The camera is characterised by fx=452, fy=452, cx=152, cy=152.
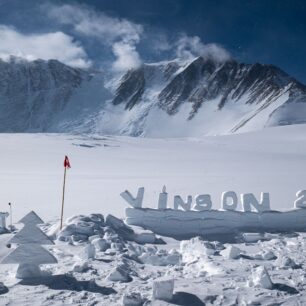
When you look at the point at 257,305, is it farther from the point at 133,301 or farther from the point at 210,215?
the point at 210,215

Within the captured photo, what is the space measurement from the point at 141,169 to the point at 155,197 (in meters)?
18.1

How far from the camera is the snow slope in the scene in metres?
25.1

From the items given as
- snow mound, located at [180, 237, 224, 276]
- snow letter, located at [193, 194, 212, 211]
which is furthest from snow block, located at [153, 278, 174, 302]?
snow letter, located at [193, 194, 212, 211]

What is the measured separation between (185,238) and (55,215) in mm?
6766

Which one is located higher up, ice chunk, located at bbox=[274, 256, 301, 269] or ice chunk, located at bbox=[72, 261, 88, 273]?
ice chunk, located at bbox=[274, 256, 301, 269]

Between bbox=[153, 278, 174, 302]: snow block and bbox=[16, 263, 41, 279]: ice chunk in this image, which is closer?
bbox=[153, 278, 174, 302]: snow block

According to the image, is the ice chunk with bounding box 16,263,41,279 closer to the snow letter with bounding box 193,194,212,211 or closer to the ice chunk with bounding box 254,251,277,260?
the ice chunk with bounding box 254,251,277,260

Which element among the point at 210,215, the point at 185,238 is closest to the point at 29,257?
the point at 185,238

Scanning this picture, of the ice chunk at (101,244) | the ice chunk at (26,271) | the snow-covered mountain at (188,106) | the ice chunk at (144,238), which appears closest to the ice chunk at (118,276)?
the ice chunk at (26,271)

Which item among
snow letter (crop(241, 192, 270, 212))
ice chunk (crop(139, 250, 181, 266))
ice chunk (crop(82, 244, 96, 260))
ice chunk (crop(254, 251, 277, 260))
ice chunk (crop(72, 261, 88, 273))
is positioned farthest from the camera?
snow letter (crop(241, 192, 270, 212))

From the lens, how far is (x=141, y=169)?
144ft

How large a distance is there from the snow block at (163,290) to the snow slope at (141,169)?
1081 cm

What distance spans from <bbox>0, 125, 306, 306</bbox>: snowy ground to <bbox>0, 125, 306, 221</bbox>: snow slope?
0.08m

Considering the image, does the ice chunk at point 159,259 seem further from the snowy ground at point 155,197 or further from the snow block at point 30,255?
the snow block at point 30,255
